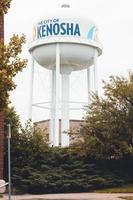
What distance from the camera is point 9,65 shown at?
674 inches

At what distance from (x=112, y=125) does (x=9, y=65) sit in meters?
22.2

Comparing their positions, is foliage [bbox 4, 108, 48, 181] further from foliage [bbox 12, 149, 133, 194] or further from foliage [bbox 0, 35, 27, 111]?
foliage [bbox 0, 35, 27, 111]

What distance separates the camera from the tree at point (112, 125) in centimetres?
3844

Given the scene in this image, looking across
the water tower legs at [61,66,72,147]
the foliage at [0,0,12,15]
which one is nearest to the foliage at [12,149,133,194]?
the water tower legs at [61,66,72,147]

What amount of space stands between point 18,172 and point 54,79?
21543 mm

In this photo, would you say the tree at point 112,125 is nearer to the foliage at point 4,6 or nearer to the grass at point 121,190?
the grass at point 121,190

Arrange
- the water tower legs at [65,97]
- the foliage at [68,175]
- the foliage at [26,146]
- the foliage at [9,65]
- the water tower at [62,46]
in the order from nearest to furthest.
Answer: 1. the foliage at [9,65]
2. the foliage at [68,175]
3. the foliage at [26,146]
4. the water tower at [62,46]
5. the water tower legs at [65,97]

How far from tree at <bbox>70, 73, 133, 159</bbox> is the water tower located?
12.3 metres

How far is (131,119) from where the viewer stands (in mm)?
38500

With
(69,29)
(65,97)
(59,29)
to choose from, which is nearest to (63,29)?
(59,29)

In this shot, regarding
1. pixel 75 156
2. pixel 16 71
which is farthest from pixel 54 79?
pixel 16 71

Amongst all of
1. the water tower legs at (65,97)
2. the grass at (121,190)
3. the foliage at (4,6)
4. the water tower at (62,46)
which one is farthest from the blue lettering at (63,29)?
the foliage at (4,6)

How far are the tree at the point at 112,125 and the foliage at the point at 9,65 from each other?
21.3 meters

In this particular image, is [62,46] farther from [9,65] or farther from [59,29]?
[9,65]
